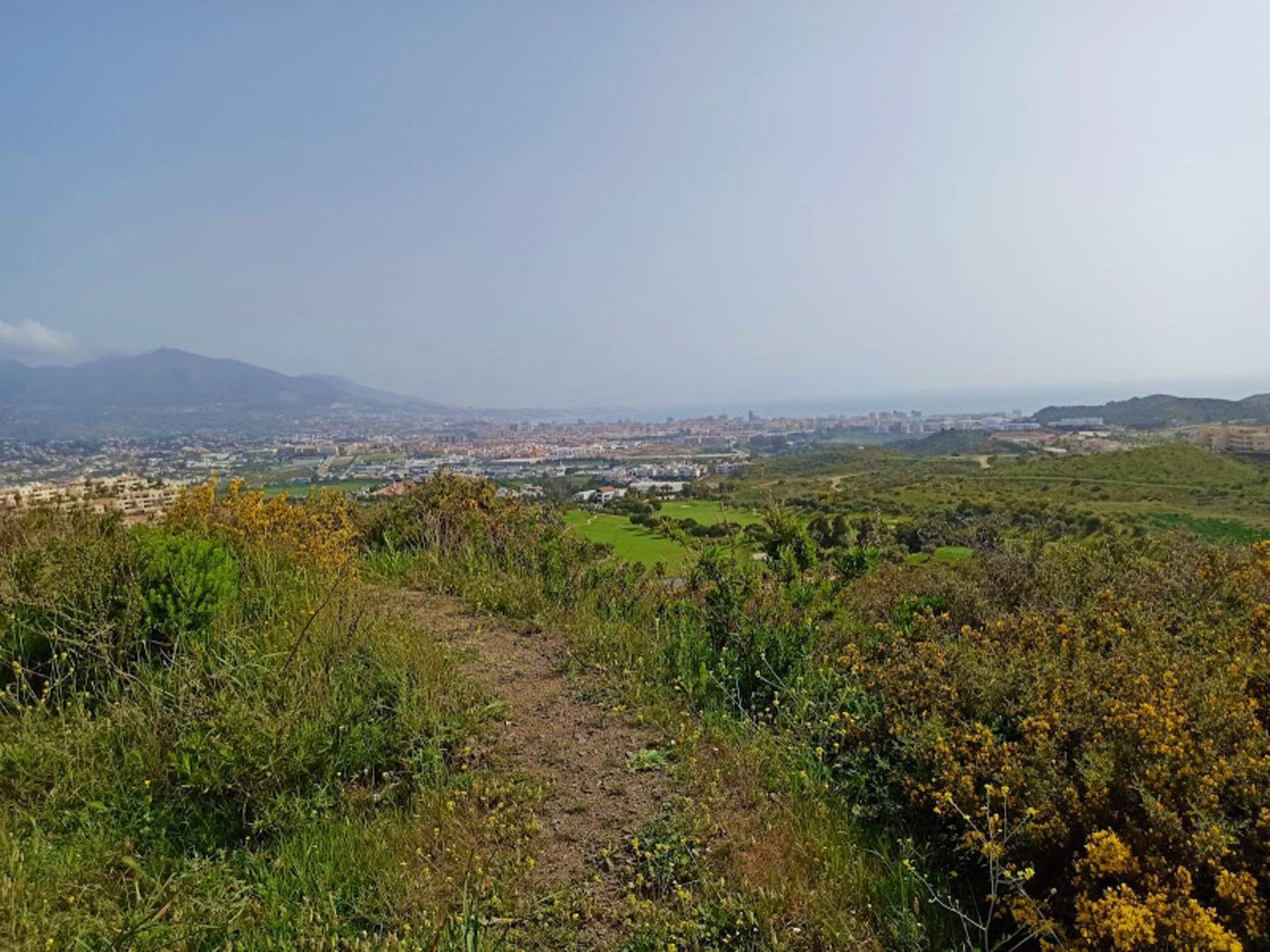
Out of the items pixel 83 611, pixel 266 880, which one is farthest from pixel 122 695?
pixel 266 880

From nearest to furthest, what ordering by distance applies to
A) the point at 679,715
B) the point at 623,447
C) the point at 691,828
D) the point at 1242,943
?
1. the point at 1242,943
2. the point at 691,828
3. the point at 679,715
4. the point at 623,447

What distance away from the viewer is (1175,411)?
74750mm

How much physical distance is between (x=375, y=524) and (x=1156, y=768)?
768cm

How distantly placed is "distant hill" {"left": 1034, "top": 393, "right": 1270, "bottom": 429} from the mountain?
109244 millimetres

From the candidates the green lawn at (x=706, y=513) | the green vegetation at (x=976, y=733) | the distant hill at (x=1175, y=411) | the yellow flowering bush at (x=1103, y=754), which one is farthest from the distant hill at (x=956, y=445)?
the yellow flowering bush at (x=1103, y=754)

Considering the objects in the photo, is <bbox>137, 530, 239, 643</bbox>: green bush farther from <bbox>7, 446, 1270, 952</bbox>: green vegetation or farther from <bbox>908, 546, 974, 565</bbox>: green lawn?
<bbox>908, 546, 974, 565</bbox>: green lawn

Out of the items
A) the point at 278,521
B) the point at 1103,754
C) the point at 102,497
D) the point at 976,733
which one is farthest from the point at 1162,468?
the point at 102,497

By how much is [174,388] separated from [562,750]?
159 m

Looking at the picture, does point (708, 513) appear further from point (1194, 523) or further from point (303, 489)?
point (1194, 523)

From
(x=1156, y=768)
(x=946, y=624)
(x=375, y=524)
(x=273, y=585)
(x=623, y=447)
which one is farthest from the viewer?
(x=623, y=447)

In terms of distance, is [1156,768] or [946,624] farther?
[946,624]

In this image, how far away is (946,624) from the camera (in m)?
4.87

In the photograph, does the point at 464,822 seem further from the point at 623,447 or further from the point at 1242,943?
the point at 623,447

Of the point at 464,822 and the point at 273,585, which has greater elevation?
the point at 273,585
